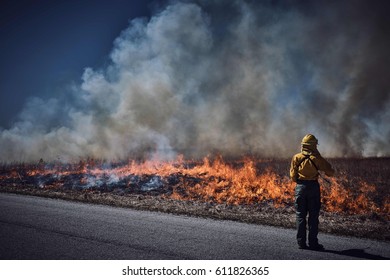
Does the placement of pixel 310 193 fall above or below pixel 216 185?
below

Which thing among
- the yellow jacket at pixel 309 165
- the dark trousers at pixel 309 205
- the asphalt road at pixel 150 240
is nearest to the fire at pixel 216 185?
the asphalt road at pixel 150 240

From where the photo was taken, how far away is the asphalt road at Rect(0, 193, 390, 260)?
5.52m

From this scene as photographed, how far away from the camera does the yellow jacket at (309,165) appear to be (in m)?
6.14

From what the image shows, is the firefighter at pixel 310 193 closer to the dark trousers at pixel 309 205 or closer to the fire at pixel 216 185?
the dark trousers at pixel 309 205

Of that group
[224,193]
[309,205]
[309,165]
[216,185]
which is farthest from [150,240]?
[216,185]

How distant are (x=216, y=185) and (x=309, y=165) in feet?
35.3

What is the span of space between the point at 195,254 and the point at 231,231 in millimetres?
2075

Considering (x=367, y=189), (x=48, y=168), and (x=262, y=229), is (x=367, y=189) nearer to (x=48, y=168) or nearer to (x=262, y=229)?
(x=262, y=229)

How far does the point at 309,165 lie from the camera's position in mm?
6152

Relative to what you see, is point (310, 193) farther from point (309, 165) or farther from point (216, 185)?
point (216, 185)

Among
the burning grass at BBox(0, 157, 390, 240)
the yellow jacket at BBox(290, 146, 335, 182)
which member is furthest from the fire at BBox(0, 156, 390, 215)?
the yellow jacket at BBox(290, 146, 335, 182)

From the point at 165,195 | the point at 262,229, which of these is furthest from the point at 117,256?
the point at 165,195

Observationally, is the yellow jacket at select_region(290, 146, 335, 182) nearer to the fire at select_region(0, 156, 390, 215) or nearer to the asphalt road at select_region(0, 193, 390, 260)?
the asphalt road at select_region(0, 193, 390, 260)

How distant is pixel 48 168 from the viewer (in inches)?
1120
